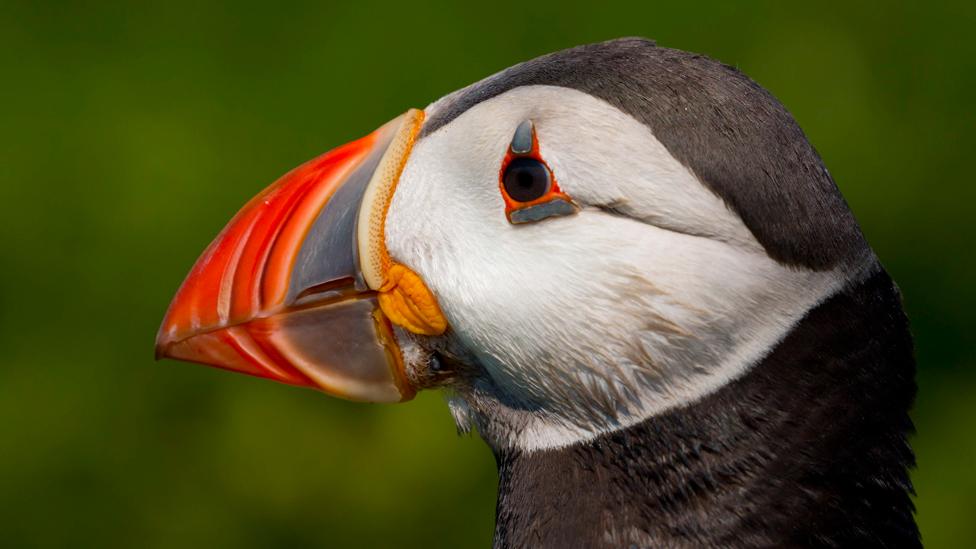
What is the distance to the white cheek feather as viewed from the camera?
5.82 feet

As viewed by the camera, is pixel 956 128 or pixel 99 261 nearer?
pixel 99 261

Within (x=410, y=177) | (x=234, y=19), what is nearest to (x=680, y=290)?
(x=410, y=177)

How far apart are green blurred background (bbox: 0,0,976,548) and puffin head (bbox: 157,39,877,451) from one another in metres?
1.90

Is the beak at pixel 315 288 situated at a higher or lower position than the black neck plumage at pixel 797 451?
higher

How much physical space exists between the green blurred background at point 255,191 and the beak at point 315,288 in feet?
6.22

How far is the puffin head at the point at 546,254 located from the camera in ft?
5.82

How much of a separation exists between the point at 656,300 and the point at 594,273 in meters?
0.10

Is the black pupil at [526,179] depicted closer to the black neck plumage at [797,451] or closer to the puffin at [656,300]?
the puffin at [656,300]

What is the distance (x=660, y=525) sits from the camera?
1851 mm

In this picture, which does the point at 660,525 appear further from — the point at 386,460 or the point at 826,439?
the point at 386,460

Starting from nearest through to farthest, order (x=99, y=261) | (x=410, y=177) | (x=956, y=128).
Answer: (x=410, y=177) < (x=99, y=261) < (x=956, y=128)

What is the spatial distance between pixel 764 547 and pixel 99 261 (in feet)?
10.6

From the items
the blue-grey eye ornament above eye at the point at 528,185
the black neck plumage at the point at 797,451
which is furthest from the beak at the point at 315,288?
the black neck plumage at the point at 797,451

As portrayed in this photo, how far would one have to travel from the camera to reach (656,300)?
1.79 m
